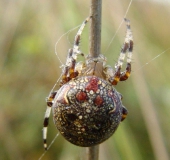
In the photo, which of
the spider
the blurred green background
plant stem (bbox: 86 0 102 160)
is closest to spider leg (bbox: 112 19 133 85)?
the spider

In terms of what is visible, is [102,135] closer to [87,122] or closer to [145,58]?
[87,122]

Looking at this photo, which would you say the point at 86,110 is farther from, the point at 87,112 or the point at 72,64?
the point at 72,64

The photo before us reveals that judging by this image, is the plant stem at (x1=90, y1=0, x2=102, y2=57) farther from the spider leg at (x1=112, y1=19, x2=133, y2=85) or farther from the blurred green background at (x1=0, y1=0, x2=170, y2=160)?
the blurred green background at (x1=0, y1=0, x2=170, y2=160)

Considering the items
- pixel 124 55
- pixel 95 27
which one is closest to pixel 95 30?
pixel 95 27

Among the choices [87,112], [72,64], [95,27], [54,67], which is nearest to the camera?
[95,27]

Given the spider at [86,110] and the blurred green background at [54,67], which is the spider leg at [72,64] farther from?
the blurred green background at [54,67]


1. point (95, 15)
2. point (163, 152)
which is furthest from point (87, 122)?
point (163, 152)

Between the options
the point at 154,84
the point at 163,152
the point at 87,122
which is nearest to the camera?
the point at 87,122

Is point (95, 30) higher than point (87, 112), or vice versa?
point (95, 30)
